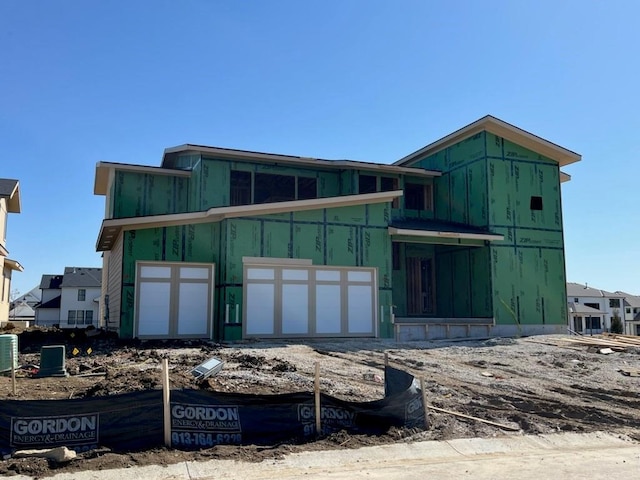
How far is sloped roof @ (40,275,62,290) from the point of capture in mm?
60906

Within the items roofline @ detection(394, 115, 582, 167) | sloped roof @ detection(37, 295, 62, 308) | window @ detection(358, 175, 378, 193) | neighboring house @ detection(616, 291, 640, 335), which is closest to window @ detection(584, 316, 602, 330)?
neighboring house @ detection(616, 291, 640, 335)

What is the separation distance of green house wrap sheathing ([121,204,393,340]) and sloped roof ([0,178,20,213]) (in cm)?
1397

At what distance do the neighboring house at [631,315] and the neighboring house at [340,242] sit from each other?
5930 centimetres

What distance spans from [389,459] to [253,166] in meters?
16.3

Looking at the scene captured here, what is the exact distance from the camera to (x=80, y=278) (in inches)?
2195

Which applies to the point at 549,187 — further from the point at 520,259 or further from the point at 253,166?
the point at 253,166

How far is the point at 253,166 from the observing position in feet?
73.7

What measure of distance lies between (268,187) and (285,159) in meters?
1.49

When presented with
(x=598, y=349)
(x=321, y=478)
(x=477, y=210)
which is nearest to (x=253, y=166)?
(x=477, y=210)

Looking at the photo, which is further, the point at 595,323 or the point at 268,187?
the point at 595,323

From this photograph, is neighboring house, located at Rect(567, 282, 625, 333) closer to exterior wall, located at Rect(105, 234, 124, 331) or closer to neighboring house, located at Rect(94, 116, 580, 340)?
neighboring house, located at Rect(94, 116, 580, 340)

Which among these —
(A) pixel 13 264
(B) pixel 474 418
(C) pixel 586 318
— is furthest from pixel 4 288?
(C) pixel 586 318

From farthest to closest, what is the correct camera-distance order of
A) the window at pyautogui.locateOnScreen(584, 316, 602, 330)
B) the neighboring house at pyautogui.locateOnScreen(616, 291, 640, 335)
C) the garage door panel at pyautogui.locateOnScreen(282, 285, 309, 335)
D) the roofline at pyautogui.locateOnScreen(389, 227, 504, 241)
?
the neighboring house at pyautogui.locateOnScreen(616, 291, 640, 335) < the window at pyautogui.locateOnScreen(584, 316, 602, 330) < the roofline at pyautogui.locateOnScreen(389, 227, 504, 241) < the garage door panel at pyautogui.locateOnScreen(282, 285, 309, 335)

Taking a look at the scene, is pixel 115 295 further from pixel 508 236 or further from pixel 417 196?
pixel 508 236
